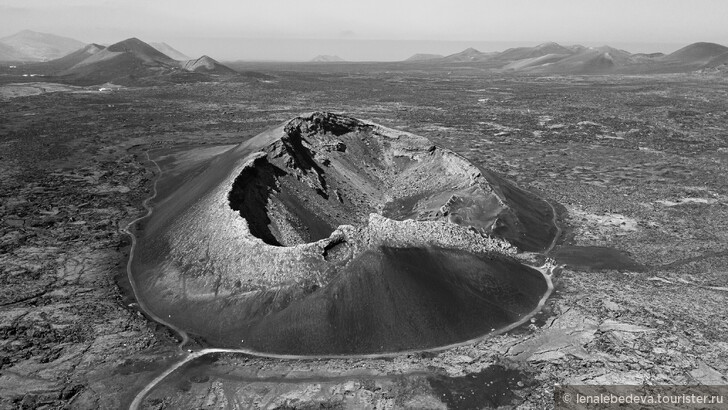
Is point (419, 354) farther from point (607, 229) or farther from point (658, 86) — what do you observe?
point (658, 86)

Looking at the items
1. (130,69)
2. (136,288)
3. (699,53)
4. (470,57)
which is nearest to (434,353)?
(136,288)

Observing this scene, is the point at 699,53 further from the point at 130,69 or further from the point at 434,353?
the point at 434,353

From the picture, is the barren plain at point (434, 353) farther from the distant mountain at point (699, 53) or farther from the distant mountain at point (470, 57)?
the distant mountain at point (470, 57)

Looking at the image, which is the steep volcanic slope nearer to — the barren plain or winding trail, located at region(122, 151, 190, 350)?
winding trail, located at region(122, 151, 190, 350)

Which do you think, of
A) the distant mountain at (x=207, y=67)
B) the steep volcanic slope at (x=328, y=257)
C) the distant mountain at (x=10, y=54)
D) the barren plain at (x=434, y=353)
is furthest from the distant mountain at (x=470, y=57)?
the steep volcanic slope at (x=328, y=257)

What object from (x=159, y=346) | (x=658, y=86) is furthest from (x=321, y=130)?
(x=658, y=86)

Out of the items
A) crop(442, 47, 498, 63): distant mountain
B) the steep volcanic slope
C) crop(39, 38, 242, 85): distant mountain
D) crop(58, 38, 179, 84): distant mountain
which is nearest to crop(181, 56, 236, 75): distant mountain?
crop(39, 38, 242, 85): distant mountain
